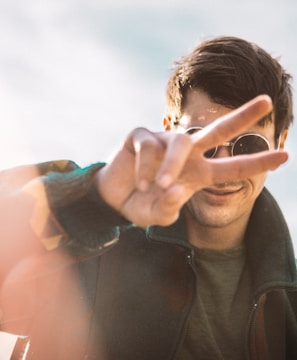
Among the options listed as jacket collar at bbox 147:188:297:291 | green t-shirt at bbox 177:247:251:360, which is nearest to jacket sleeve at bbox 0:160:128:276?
jacket collar at bbox 147:188:297:291

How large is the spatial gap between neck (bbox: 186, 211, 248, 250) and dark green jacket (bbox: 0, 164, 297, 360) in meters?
0.19

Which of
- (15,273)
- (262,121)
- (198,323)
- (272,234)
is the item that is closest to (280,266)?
(272,234)

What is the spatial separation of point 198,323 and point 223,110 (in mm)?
1636

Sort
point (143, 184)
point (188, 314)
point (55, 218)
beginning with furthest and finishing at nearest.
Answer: point (188, 314)
point (55, 218)
point (143, 184)

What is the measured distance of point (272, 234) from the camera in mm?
3611

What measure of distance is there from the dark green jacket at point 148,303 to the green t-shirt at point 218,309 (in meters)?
0.10

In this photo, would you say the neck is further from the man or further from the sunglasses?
the sunglasses

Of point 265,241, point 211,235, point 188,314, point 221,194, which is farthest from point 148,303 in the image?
point 265,241

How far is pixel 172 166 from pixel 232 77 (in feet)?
7.65

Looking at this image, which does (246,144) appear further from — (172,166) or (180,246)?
(172,166)

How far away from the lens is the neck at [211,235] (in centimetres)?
355

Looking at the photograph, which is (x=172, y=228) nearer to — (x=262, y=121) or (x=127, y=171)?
(x=262, y=121)

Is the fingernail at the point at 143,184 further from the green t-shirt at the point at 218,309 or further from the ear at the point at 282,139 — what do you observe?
the ear at the point at 282,139

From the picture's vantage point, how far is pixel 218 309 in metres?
3.32
